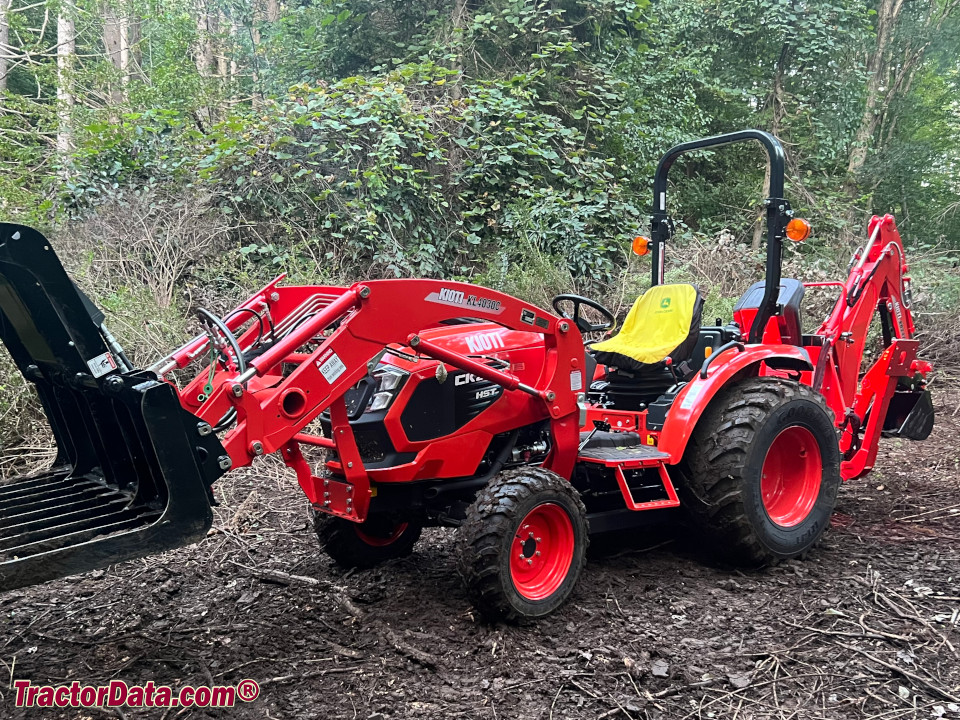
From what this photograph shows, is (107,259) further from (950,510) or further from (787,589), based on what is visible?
(950,510)

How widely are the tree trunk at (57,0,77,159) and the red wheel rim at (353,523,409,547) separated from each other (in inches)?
283

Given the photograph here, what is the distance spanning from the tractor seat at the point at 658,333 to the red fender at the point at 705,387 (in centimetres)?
25

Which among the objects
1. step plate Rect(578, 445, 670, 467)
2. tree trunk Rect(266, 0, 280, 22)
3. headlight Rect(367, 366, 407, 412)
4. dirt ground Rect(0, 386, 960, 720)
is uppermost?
tree trunk Rect(266, 0, 280, 22)

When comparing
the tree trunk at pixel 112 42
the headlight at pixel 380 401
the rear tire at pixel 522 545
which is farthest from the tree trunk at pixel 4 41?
the rear tire at pixel 522 545

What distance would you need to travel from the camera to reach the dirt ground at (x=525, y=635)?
111 inches

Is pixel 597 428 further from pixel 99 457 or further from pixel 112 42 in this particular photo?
pixel 112 42

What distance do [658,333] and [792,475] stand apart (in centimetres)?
112

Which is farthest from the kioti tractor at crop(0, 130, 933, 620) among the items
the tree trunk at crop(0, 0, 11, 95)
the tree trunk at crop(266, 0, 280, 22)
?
the tree trunk at crop(266, 0, 280, 22)

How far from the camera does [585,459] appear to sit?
3891mm

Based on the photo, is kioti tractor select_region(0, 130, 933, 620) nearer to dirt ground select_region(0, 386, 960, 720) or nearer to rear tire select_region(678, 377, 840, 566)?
rear tire select_region(678, 377, 840, 566)

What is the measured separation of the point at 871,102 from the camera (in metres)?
15.5

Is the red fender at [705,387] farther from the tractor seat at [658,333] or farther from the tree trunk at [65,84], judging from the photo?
the tree trunk at [65,84]

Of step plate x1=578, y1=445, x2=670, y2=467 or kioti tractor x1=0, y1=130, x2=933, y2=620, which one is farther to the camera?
step plate x1=578, y1=445, x2=670, y2=467

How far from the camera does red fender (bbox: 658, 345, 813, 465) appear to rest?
3.88 meters
